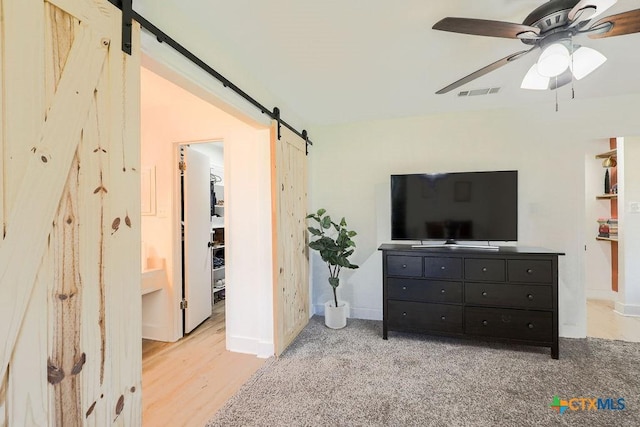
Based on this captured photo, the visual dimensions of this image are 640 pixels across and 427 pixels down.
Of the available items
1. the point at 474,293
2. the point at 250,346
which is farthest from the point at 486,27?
the point at 250,346

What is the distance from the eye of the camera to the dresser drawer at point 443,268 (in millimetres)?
2508

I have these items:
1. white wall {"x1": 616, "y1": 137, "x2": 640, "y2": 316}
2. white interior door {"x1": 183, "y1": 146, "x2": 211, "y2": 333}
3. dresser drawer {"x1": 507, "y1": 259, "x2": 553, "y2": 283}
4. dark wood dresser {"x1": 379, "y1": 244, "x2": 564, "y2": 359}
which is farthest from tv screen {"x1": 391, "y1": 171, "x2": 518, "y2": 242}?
white interior door {"x1": 183, "y1": 146, "x2": 211, "y2": 333}

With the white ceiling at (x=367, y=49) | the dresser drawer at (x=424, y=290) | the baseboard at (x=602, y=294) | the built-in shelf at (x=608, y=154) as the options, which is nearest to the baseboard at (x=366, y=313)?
the dresser drawer at (x=424, y=290)

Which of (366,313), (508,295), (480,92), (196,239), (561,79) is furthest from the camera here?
(366,313)

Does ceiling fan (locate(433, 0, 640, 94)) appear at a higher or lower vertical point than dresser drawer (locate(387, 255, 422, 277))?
higher

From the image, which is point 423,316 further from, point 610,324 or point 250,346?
point 610,324

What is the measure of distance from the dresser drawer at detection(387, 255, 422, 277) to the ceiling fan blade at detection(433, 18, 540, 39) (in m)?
1.81

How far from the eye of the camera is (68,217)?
90 centimetres

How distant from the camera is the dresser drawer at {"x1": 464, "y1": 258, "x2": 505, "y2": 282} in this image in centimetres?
241

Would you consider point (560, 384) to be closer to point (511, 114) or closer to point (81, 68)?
point (511, 114)

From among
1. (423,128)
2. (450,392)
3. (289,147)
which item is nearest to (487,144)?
(423,128)

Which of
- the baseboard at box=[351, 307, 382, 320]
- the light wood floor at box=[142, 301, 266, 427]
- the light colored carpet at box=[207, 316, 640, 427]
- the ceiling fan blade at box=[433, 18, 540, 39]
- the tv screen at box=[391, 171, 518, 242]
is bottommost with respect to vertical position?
the light wood floor at box=[142, 301, 266, 427]

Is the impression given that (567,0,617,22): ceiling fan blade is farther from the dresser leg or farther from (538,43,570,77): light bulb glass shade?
the dresser leg

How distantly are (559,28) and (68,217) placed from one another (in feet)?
7.30
